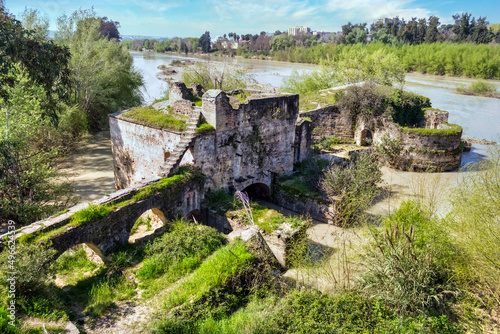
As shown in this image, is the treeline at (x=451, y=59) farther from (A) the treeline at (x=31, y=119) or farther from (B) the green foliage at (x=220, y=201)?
(B) the green foliage at (x=220, y=201)

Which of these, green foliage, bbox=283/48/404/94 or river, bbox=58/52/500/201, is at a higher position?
green foliage, bbox=283/48/404/94

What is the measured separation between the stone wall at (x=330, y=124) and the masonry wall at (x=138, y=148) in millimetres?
12637

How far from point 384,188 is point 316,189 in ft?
13.6

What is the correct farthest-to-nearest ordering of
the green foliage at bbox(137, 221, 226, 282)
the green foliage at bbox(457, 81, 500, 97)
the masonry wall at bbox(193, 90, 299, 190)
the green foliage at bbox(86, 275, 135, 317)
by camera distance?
the green foliage at bbox(457, 81, 500, 97), the masonry wall at bbox(193, 90, 299, 190), the green foliage at bbox(137, 221, 226, 282), the green foliage at bbox(86, 275, 135, 317)

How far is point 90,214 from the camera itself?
7.68 meters

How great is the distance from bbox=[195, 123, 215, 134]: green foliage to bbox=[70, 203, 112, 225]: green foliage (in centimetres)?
370

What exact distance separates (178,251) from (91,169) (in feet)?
36.2

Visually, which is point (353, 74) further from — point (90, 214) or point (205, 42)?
point (205, 42)

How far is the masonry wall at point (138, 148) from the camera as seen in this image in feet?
37.6

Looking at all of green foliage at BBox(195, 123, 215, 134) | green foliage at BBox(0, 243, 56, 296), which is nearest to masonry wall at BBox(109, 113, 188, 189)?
green foliage at BBox(195, 123, 215, 134)

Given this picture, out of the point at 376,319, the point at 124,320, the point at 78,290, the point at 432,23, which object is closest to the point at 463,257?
the point at 376,319

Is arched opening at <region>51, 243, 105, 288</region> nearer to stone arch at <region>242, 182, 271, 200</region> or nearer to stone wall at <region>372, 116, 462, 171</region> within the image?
stone arch at <region>242, 182, 271, 200</region>

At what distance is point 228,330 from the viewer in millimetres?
6328

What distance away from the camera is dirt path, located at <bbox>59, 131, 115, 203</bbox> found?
569 inches
